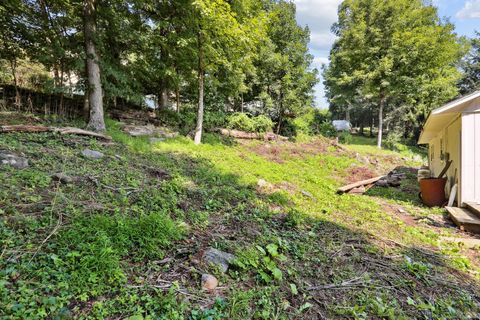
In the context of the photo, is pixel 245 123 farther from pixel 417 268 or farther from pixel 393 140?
pixel 393 140

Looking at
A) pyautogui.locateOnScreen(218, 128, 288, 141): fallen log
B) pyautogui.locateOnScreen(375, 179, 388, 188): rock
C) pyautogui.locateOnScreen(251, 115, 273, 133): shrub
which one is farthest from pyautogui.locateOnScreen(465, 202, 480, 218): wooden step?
pyautogui.locateOnScreen(251, 115, 273, 133): shrub

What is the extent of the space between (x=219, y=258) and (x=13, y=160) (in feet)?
10.8

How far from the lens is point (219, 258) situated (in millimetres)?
2623

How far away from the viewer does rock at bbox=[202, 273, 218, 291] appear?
2.24 m

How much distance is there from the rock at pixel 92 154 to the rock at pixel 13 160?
1.04 m

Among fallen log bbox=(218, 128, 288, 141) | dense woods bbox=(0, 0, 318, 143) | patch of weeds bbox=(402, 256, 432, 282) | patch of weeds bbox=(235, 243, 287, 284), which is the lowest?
patch of weeds bbox=(402, 256, 432, 282)

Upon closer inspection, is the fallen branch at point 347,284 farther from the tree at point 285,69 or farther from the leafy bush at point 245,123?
the tree at point 285,69

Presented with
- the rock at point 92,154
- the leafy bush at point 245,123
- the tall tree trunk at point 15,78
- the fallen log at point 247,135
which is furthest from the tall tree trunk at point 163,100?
the rock at point 92,154

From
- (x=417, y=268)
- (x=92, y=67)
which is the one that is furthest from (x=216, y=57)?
(x=417, y=268)

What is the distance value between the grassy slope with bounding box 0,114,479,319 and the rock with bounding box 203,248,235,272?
0.27 feet

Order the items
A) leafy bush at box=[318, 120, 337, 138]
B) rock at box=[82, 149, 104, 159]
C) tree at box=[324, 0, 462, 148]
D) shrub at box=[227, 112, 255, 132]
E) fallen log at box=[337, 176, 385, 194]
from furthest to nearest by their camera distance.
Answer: leafy bush at box=[318, 120, 337, 138], tree at box=[324, 0, 462, 148], shrub at box=[227, 112, 255, 132], fallen log at box=[337, 176, 385, 194], rock at box=[82, 149, 104, 159]

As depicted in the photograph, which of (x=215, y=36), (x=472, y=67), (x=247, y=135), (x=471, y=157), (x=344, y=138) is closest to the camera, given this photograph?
(x=471, y=157)

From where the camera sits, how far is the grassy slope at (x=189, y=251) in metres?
1.94

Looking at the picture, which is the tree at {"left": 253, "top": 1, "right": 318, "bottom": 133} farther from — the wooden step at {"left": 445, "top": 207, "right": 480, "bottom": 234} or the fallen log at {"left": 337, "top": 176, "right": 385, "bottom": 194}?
the wooden step at {"left": 445, "top": 207, "right": 480, "bottom": 234}
